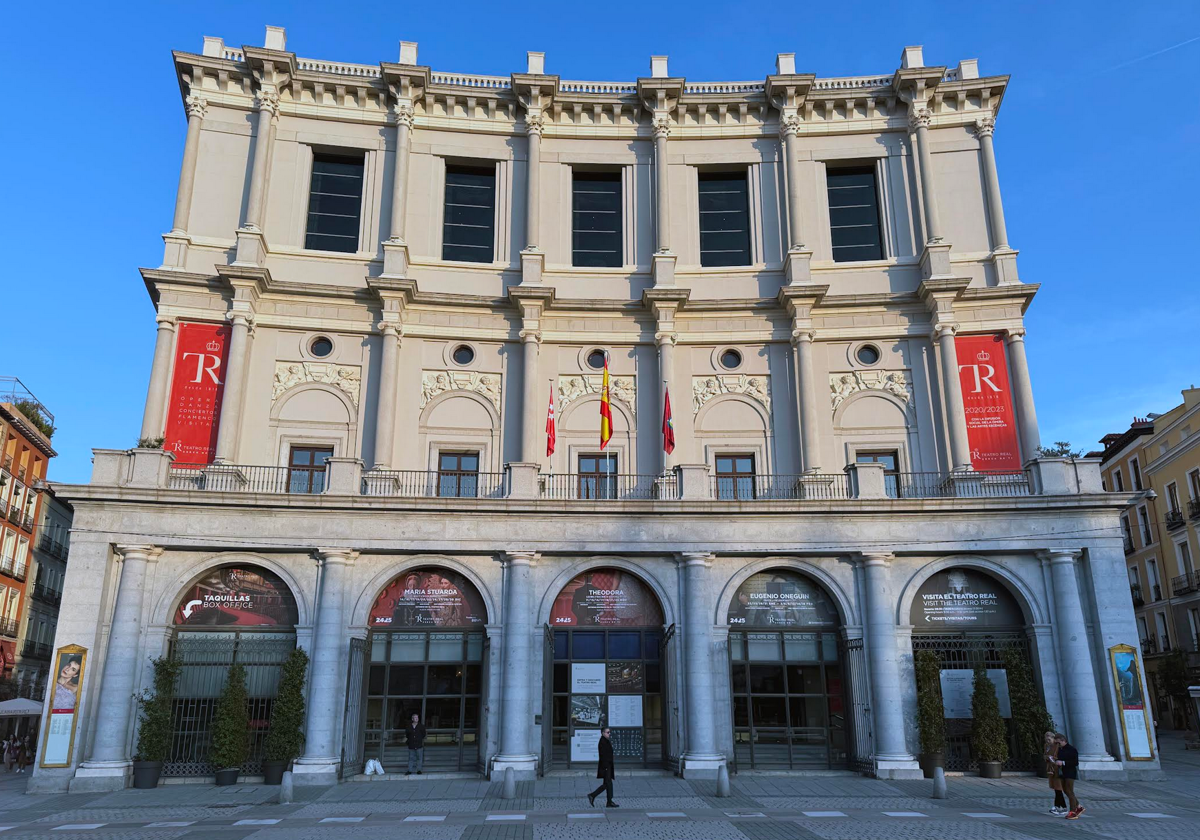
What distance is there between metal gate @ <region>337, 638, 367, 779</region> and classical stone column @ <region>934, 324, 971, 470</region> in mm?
17811

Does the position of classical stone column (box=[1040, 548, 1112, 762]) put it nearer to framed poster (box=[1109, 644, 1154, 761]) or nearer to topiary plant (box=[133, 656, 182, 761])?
framed poster (box=[1109, 644, 1154, 761])

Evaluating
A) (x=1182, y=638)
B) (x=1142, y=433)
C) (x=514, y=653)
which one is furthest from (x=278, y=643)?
(x=1142, y=433)

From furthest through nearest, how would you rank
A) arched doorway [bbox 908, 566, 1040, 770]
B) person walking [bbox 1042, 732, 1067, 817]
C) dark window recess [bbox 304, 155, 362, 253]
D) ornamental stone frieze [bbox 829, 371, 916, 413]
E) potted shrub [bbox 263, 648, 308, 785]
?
1. dark window recess [bbox 304, 155, 362, 253]
2. ornamental stone frieze [bbox 829, 371, 916, 413]
3. arched doorway [bbox 908, 566, 1040, 770]
4. potted shrub [bbox 263, 648, 308, 785]
5. person walking [bbox 1042, 732, 1067, 817]

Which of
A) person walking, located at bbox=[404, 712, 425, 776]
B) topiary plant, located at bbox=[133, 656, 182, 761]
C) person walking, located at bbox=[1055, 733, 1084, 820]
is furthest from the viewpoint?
person walking, located at bbox=[404, 712, 425, 776]

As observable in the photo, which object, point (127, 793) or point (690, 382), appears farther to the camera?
point (690, 382)

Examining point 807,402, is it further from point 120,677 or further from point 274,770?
point 120,677

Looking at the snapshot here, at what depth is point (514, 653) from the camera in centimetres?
2225

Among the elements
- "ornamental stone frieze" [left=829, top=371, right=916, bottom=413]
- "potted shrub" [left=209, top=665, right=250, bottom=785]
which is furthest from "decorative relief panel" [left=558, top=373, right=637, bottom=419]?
"potted shrub" [left=209, top=665, right=250, bottom=785]

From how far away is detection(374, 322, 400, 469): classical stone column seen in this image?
88.4 ft

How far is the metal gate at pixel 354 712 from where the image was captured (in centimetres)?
2164

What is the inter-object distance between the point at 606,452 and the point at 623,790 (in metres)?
11.0

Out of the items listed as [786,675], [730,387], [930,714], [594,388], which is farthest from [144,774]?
[730,387]

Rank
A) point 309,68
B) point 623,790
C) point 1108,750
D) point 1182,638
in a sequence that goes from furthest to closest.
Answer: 1. point 1182,638
2. point 309,68
3. point 1108,750
4. point 623,790

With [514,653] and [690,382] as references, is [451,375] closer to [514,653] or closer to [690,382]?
[690,382]
